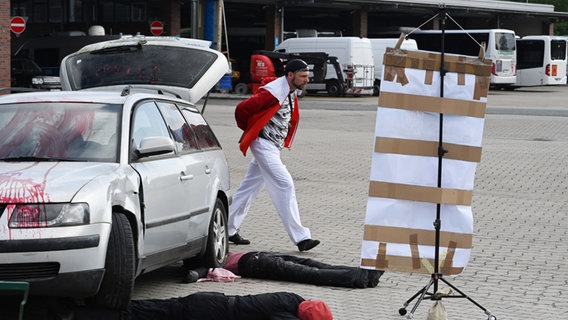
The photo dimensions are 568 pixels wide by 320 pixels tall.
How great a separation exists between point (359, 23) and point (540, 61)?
1005cm

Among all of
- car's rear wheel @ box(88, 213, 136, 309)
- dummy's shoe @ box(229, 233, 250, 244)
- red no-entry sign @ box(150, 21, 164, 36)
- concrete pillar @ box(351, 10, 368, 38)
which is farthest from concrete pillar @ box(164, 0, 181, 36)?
car's rear wheel @ box(88, 213, 136, 309)

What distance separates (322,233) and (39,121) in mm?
4100

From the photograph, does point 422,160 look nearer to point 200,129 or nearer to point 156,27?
point 200,129

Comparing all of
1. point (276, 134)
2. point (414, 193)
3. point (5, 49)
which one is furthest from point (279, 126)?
point (5, 49)

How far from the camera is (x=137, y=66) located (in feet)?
38.3

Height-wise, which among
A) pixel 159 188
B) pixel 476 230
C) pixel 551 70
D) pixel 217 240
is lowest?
pixel 551 70

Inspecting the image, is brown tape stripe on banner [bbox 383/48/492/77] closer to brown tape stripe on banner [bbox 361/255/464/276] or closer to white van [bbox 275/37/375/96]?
brown tape stripe on banner [bbox 361/255/464/276]

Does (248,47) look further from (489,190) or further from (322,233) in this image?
(322,233)

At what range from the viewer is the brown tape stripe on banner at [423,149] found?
22.7ft

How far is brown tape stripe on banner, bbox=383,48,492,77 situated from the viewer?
22.4 feet

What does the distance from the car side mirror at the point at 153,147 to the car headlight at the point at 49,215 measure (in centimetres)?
98

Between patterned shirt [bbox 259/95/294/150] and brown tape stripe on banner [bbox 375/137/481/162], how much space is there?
3305 millimetres

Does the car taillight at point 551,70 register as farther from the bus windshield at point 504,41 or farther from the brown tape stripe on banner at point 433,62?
the brown tape stripe on banner at point 433,62

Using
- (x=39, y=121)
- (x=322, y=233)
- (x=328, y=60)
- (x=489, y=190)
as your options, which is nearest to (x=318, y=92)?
(x=328, y=60)
